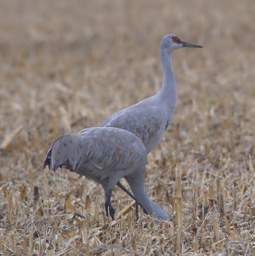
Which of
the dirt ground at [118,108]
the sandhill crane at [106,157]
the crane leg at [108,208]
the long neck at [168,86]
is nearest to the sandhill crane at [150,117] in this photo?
the long neck at [168,86]

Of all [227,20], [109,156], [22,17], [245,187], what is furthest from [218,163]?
[22,17]

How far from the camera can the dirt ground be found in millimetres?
4086

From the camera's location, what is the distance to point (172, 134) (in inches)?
260

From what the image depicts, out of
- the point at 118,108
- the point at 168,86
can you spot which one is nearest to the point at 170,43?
the point at 168,86

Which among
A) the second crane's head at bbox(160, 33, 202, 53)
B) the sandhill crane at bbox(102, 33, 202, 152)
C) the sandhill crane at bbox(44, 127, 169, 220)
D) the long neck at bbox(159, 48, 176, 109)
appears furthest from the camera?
the second crane's head at bbox(160, 33, 202, 53)

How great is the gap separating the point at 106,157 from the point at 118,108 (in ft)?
10.3

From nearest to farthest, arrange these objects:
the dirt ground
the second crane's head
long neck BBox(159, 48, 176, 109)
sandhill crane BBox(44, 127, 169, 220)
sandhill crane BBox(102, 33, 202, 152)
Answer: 1. the dirt ground
2. sandhill crane BBox(44, 127, 169, 220)
3. sandhill crane BBox(102, 33, 202, 152)
4. long neck BBox(159, 48, 176, 109)
5. the second crane's head

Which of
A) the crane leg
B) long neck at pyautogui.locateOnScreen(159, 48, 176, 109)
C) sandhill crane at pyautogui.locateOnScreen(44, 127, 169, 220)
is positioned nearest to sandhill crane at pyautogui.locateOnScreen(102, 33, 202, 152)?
long neck at pyautogui.locateOnScreen(159, 48, 176, 109)

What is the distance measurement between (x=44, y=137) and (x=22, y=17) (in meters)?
7.56

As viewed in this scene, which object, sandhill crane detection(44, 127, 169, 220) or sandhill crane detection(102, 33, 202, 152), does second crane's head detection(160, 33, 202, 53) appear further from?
sandhill crane detection(44, 127, 169, 220)

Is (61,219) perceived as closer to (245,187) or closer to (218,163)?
(245,187)

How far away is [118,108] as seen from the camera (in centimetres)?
768

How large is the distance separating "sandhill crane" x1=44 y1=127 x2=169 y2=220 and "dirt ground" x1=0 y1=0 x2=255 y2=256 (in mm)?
148

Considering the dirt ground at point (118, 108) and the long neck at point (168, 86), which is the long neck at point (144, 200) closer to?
the dirt ground at point (118, 108)
